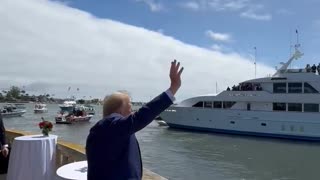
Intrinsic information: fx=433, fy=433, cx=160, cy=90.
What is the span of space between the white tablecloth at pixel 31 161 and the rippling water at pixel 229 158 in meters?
14.6

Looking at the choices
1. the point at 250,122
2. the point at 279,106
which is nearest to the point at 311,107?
the point at 279,106

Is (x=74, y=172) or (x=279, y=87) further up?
(x=279, y=87)

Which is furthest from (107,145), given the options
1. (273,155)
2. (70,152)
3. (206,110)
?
→ (206,110)

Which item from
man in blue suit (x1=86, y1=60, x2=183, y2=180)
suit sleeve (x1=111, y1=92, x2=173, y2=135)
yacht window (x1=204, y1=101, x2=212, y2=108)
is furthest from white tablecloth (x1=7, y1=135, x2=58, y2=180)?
yacht window (x1=204, y1=101, x2=212, y2=108)

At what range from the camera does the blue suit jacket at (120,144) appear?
94.0 inches

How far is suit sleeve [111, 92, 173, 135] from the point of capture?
238 centimetres

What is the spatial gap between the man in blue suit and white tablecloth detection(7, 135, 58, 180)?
7.26 ft

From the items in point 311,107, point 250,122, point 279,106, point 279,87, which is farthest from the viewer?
point 250,122

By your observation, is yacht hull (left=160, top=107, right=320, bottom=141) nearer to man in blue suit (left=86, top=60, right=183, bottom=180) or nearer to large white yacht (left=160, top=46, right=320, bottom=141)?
large white yacht (left=160, top=46, right=320, bottom=141)

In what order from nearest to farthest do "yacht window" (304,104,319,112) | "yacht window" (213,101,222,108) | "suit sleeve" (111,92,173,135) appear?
"suit sleeve" (111,92,173,135)
"yacht window" (304,104,319,112)
"yacht window" (213,101,222,108)

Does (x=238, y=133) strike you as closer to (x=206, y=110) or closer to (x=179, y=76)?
(x=206, y=110)

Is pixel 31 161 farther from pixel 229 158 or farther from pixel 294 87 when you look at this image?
pixel 294 87

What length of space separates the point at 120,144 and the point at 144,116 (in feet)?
0.76

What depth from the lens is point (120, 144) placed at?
2.46 m
